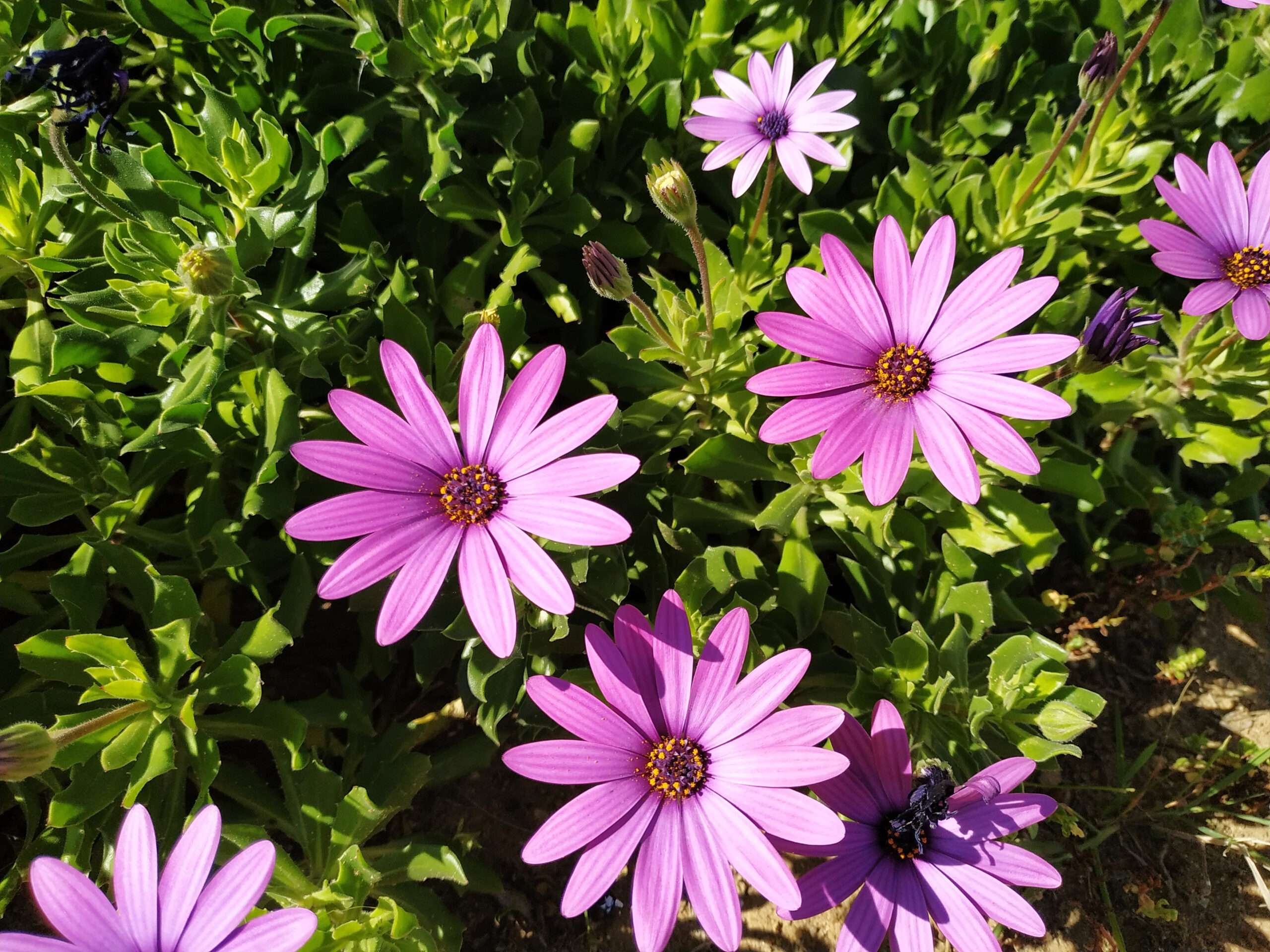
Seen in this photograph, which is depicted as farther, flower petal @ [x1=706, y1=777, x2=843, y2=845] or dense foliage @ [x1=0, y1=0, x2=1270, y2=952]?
dense foliage @ [x1=0, y1=0, x2=1270, y2=952]

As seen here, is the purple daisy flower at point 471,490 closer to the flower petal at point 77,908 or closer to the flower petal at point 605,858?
the flower petal at point 605,858

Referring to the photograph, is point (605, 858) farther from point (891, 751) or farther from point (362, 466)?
point (362, 466)

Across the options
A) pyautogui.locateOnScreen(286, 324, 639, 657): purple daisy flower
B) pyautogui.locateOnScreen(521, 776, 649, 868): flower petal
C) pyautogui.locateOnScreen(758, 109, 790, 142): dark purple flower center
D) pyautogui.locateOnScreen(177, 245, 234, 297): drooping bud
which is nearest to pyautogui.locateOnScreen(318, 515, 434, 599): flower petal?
pyautogui.locateOnScreen(286, 324, 639, 657): purple daisy flower

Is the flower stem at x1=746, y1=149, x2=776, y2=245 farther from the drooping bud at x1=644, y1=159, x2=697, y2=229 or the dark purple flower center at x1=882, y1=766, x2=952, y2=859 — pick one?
the dark purple flower center at x1=882, y1=766, x2=952, y2=859

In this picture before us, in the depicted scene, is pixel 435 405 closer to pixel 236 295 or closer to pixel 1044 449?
pixel 236 295

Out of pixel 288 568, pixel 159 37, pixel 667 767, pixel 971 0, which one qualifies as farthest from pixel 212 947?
pixel 971 0

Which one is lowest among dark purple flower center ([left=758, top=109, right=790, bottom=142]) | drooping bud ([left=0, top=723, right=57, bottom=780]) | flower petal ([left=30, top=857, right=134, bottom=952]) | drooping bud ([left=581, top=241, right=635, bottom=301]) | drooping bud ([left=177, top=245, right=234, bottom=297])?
flower petal ([left=30, top=857, right=134, bottom=952])
